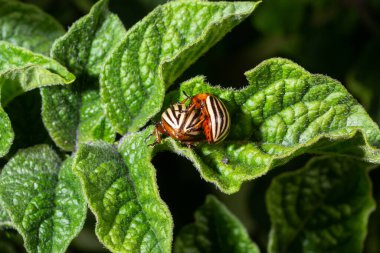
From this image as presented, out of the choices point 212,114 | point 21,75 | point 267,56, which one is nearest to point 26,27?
point 21,75

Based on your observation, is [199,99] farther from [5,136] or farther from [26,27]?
[26,27]

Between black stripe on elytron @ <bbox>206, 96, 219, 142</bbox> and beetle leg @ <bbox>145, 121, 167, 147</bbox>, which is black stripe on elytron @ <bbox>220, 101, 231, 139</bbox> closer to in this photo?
black stripe on elytron @ <bbox>206, 96, 219, 142</bbox>

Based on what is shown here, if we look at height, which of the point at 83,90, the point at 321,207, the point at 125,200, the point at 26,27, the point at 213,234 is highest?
the point at 26,27

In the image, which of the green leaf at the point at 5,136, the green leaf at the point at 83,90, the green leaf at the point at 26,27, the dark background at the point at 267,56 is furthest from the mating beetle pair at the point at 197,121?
the dark background at the point at 267,56

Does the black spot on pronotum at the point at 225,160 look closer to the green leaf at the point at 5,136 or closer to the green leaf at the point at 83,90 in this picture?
the green leaf at the point at 83,90

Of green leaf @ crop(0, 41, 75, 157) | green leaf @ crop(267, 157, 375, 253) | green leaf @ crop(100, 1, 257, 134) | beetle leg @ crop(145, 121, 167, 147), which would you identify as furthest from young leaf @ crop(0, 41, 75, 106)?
green leaf @ crop(267, 157, 375, 253)

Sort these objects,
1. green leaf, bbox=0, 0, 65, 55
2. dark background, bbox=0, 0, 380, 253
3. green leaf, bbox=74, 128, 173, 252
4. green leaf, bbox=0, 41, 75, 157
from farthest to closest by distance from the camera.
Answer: dark background, bbox=0, 0, 380, 253 < green leaf, bbox=0, 0, 65, 55 < green leaf, bbox=0, 41, 75, 157 < green leaf, bbox=74, 128, 173, 252
